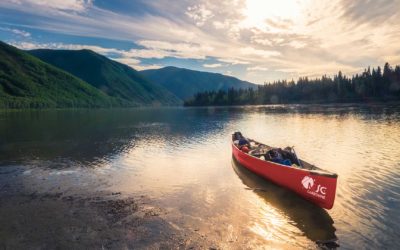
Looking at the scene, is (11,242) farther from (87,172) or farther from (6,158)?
(6,158)

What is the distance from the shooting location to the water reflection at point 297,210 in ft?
54.6

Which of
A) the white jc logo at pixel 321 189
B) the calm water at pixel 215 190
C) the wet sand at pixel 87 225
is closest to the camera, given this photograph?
the wet sand at pixel 87 225

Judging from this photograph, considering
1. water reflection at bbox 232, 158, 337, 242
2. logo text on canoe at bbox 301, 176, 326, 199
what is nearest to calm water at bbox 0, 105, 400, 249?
water reflection at bbox 232, 158, 337, 242

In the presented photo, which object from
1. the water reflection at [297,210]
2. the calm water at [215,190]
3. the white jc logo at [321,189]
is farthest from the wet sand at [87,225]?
the white jc logo at [321,189]

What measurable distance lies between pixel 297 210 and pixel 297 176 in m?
2.74

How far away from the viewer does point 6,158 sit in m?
36.5

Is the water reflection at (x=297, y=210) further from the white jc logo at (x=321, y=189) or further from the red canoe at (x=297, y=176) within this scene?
the white jc logo at (x=321, y=189)

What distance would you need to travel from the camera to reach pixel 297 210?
65.5 feet

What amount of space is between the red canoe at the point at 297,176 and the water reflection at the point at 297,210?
50cm

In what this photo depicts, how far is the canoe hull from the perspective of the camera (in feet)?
62.1

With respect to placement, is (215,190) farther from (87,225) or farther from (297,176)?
(87,225)

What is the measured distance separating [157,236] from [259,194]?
10.5m

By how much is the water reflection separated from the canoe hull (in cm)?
49

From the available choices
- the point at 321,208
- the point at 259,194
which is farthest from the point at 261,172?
the point at 321,208
